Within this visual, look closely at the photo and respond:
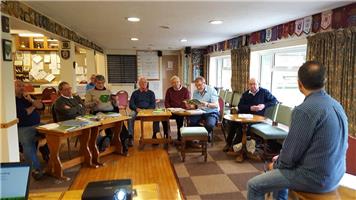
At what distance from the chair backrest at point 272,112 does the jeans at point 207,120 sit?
32.9 inches

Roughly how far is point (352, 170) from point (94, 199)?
2.02 metres

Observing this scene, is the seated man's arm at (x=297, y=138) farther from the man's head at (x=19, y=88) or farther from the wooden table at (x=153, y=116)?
the man's head at (x=19, y=88)

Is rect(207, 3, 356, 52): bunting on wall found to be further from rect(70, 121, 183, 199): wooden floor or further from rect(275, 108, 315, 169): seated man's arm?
rect(70, 121, 183, 199): wooden floor

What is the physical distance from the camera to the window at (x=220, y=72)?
7.31 meters

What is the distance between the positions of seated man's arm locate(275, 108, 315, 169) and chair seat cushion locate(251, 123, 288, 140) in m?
1.90

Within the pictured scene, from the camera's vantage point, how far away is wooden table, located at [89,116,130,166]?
3.48 metres

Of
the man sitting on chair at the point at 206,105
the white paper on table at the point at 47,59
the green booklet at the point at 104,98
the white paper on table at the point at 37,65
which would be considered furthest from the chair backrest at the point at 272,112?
the white paper on table at the point at 37,65

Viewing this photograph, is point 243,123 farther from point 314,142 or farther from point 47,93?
point 47,93

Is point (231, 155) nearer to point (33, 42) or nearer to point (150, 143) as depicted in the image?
point (150, 143)

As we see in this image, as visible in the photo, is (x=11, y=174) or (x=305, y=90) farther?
(x=305, y=90)

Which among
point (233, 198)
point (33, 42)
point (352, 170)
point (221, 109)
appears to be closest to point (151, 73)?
point (33, 42)

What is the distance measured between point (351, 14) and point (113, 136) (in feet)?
11.6

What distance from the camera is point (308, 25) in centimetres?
338

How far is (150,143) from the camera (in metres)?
4.23
